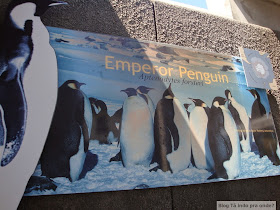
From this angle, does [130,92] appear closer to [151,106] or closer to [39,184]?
[151,106]

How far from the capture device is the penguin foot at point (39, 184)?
3.28 feet

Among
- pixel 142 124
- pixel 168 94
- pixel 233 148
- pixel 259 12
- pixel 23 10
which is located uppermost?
pixel 259 12

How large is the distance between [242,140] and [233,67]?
0.56 m

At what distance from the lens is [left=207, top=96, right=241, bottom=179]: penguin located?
137 cm

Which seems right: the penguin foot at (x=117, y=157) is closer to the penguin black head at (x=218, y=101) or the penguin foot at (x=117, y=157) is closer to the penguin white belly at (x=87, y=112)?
the penguin white belly at (x=87, y=112)

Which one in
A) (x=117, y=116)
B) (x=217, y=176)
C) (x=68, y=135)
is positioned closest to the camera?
(x=68, y=135)

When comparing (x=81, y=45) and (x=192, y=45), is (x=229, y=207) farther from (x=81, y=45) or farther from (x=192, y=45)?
(x=81, y=45)

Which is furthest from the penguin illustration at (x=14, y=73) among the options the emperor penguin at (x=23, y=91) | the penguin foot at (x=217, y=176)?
the penguin foot at (x=217, y=176)

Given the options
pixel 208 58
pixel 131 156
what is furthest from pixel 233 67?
pixel 131 156

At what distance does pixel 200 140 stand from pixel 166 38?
751mm

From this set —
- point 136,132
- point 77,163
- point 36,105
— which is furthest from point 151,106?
point 36,105

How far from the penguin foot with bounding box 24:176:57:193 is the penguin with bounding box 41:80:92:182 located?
2cm

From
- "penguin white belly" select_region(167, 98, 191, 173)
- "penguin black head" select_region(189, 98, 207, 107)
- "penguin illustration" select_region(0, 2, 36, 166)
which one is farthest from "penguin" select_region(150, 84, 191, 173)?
"penguin illustration" select_region(0, 2, 36, 166)

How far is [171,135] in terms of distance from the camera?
4.32 feet
